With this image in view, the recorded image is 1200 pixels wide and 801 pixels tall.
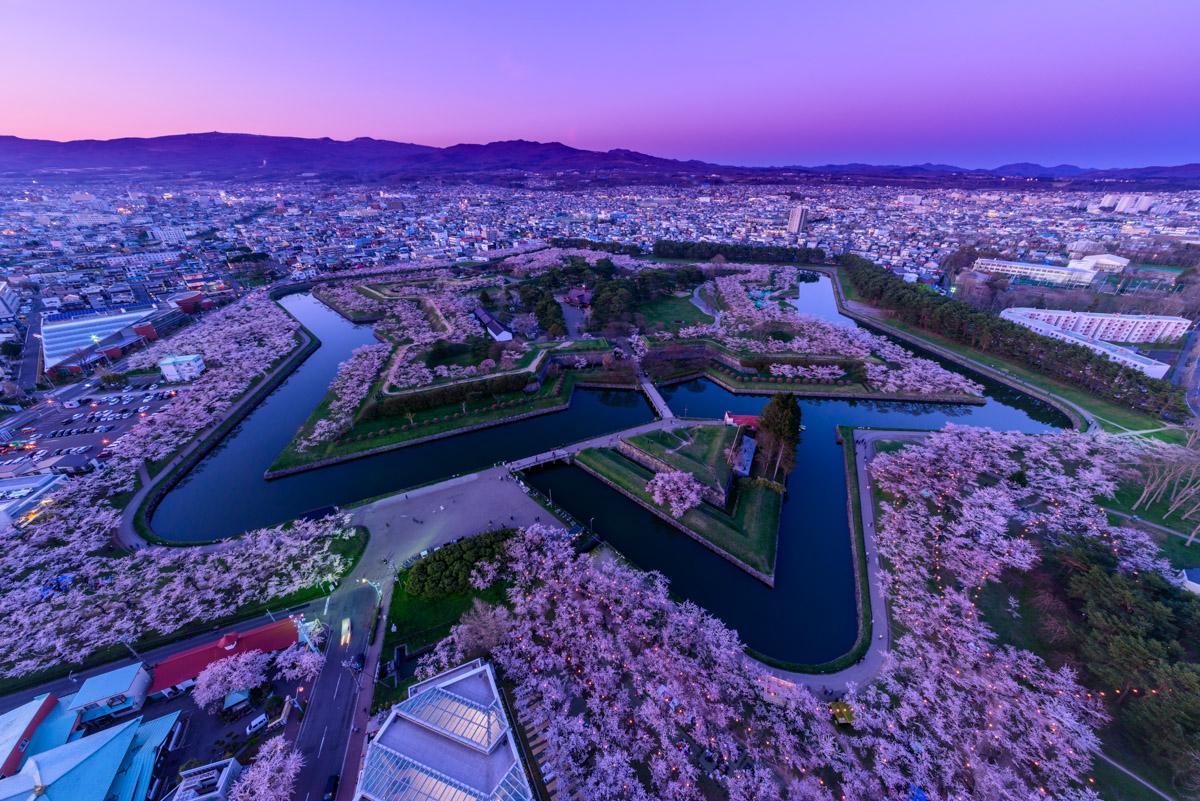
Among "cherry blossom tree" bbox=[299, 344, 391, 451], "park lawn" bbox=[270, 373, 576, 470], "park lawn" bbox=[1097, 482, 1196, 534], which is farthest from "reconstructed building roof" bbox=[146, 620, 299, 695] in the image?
"park lawn" bbox=[1097, 482, 1196, 534]

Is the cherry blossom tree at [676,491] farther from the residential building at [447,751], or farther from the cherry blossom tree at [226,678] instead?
the cherry blossom tree at [226,678]

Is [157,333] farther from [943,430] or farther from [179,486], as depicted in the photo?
[943,430]

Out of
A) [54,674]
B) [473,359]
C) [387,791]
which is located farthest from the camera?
[473,359]

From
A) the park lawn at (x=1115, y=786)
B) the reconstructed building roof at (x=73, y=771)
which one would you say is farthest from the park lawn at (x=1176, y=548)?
the reconstructed building roof at (x=73, y=771)

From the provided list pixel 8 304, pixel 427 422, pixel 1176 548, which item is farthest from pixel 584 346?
pixel 8 304

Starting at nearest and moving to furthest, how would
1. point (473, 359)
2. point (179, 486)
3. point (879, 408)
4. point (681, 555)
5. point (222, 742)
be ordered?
point (222, 742) < point (681, 555) < point (179, 486) < point (879, 408) < point (473, 359)

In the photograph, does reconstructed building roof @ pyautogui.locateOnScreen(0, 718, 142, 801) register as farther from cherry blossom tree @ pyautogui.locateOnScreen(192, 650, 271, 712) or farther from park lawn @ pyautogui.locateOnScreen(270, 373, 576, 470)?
park lawn @ pyautogui.locateOnScreen(270, 373, 576, 470)

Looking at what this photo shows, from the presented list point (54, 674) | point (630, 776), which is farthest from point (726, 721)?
point (54, 674)
